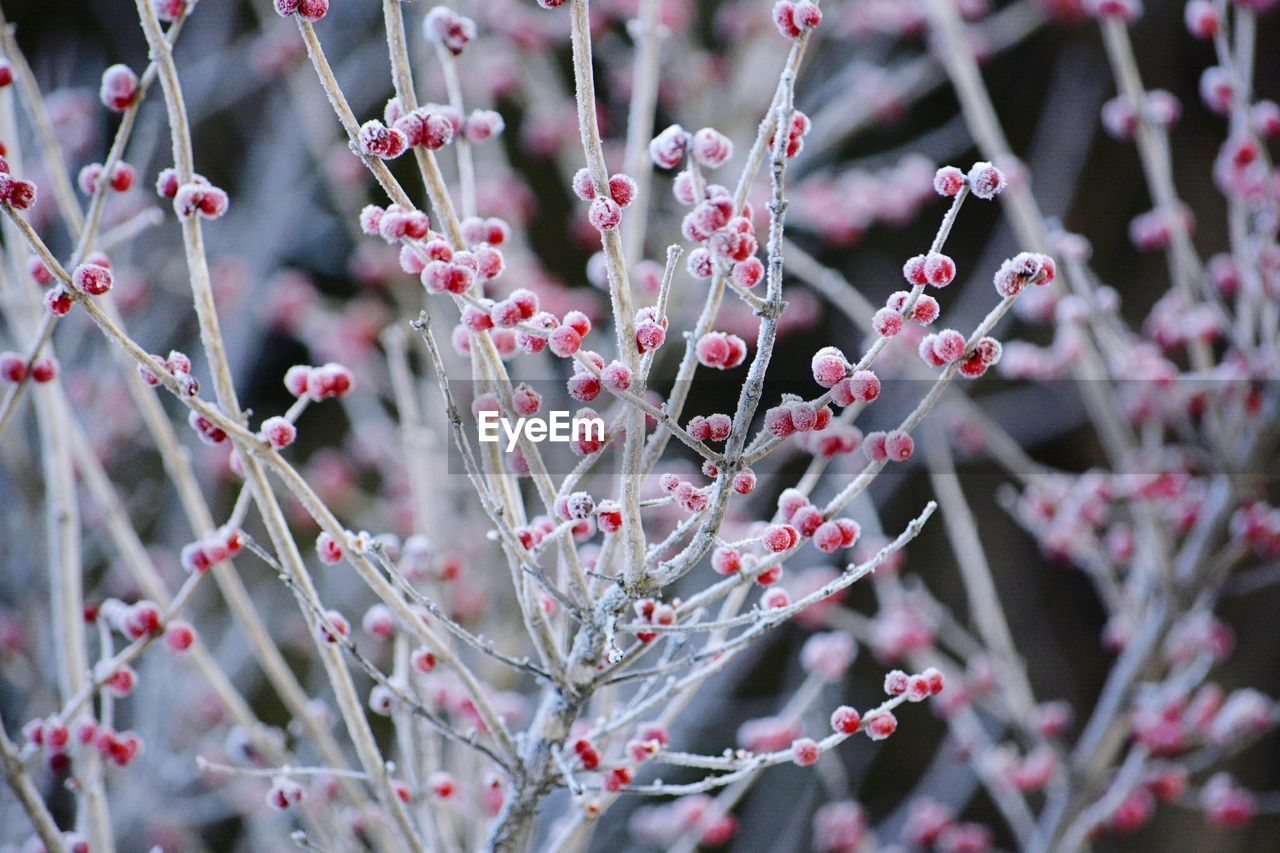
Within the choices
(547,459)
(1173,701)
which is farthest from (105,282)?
(1173,701)

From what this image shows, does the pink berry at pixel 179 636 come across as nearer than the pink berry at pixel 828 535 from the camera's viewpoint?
No

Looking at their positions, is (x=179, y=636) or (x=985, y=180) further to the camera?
(x=179, y=636)

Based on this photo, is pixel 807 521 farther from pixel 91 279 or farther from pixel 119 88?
pixel 119 88

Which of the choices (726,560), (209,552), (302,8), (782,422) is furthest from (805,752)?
(302,8)

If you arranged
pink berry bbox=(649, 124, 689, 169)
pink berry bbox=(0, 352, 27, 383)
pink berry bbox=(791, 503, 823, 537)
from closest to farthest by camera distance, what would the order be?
pink berry bbox=(649, 124, 689, 169) < pink berry bbox=(791, 503, 823, 537) < pink berry bbox=(0, 352, 27, 383)

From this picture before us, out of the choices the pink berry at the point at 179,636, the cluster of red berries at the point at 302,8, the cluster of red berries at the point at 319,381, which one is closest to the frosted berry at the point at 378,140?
the cluster of red berries at the point at 302,8

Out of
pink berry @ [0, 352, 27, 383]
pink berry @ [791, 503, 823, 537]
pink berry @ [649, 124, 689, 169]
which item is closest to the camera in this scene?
pink berry @ [649, 124, 689, 169]

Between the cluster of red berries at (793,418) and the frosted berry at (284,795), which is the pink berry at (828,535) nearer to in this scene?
the cluster of red berries at (793,418)

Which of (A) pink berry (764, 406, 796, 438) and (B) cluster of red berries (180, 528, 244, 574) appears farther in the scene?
(B) cluster of red berries (180, 528, 244, 574)

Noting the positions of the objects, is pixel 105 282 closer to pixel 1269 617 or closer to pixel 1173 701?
pixel 1173 701

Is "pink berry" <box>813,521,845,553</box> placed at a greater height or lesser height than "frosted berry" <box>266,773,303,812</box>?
greater

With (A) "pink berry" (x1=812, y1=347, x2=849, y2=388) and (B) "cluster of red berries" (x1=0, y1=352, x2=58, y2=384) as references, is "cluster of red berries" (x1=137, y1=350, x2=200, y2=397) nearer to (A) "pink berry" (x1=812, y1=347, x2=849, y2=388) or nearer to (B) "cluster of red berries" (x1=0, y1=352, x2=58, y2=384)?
(B) "cluster of red berries" (x1=0, y1=352, x2=58, y2=384)

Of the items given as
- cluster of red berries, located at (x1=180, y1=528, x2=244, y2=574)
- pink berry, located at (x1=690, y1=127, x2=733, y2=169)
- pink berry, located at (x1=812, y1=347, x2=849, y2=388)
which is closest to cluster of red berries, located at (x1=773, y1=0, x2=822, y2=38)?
pink berry, located at (x1=690, y1=127, x2=733, y2=169)
